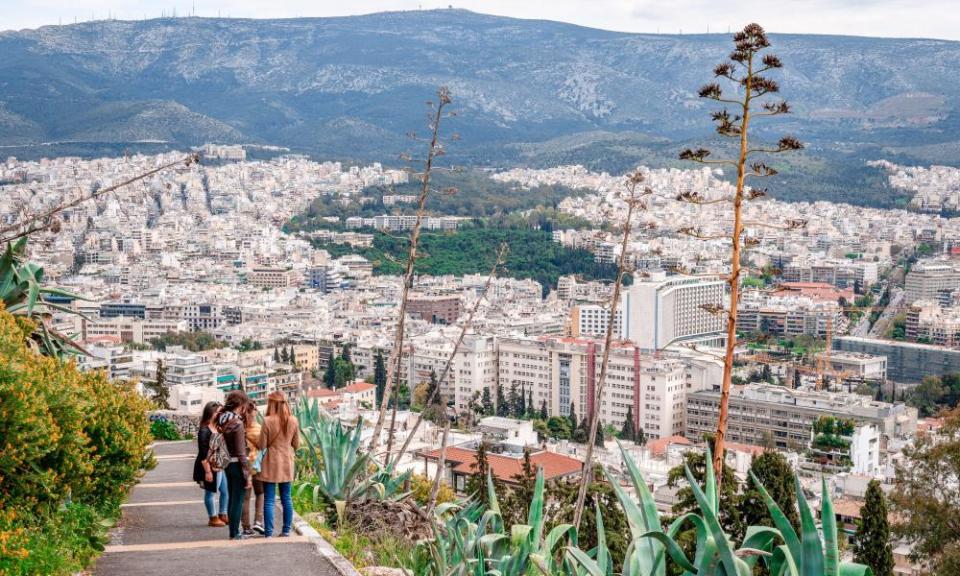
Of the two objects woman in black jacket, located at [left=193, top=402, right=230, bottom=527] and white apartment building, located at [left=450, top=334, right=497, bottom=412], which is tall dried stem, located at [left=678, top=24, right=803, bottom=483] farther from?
white apartment building, located at [left=450, top=334, right=497, bottom=412]

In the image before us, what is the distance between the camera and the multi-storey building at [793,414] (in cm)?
2425

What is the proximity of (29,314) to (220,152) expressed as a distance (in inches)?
3196

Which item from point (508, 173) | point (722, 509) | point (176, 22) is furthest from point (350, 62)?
point (722, 509)

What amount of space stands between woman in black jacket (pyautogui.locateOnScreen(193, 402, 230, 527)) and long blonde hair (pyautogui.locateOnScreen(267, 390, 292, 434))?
6.3 inches

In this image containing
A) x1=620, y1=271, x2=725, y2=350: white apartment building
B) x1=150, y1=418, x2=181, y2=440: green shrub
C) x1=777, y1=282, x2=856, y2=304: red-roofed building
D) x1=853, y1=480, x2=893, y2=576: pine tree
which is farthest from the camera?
x1=777, y1=282, x2=856, y2=304: red-roofed building

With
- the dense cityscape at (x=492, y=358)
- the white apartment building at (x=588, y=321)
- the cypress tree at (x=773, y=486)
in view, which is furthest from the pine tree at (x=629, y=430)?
the cypress tree at (x=773, y=486)

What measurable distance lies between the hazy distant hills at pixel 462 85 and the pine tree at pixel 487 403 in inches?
2064

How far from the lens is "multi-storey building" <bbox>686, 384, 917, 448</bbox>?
24.2 m

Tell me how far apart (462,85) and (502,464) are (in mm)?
96129

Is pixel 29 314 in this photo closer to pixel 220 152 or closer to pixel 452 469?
pixel 452 469

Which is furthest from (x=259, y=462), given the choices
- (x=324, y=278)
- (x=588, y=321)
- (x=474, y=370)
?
(x=324, y=278)

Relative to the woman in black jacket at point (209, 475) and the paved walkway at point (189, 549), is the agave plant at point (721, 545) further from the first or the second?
the woman in black jacket at point (209, 475)


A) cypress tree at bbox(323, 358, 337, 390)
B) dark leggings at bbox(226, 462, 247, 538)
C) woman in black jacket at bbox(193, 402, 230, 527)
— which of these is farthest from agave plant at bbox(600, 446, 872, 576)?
cypress tree at bbox(323, 358, 337, 390)

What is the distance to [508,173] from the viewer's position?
80.1 meters
